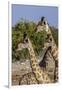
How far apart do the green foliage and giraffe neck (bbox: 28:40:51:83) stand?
4 centimetres

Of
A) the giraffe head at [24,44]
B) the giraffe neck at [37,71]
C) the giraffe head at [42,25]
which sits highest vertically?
the giraffe head at [42,25]

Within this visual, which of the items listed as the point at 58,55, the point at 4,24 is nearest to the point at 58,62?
the point at 58,55

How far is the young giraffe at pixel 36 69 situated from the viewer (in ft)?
7.91

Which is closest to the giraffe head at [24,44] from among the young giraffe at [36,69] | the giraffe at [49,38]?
the young giraffe at [36,69]

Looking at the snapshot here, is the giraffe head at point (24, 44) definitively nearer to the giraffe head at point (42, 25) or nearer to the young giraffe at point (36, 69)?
the young giraffe at point (36, 69)

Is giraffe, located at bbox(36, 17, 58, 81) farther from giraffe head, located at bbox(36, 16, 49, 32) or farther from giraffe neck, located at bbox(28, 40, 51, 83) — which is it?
giraffe neck, located at bbox(28, 40, 51, 83)

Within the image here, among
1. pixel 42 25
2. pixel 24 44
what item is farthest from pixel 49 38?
pixel 24 44

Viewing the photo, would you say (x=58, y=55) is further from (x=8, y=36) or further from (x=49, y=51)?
(x=8, y=36)

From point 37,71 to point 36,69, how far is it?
2 cm

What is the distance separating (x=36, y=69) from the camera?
2.43m

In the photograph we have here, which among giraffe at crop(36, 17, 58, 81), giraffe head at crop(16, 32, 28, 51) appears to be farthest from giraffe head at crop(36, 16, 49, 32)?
giraffe head at crop(16, 32, 28, 51)

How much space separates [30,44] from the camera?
242cm

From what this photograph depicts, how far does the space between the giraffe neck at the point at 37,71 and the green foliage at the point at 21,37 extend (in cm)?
4

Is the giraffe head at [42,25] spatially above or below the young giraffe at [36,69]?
above
